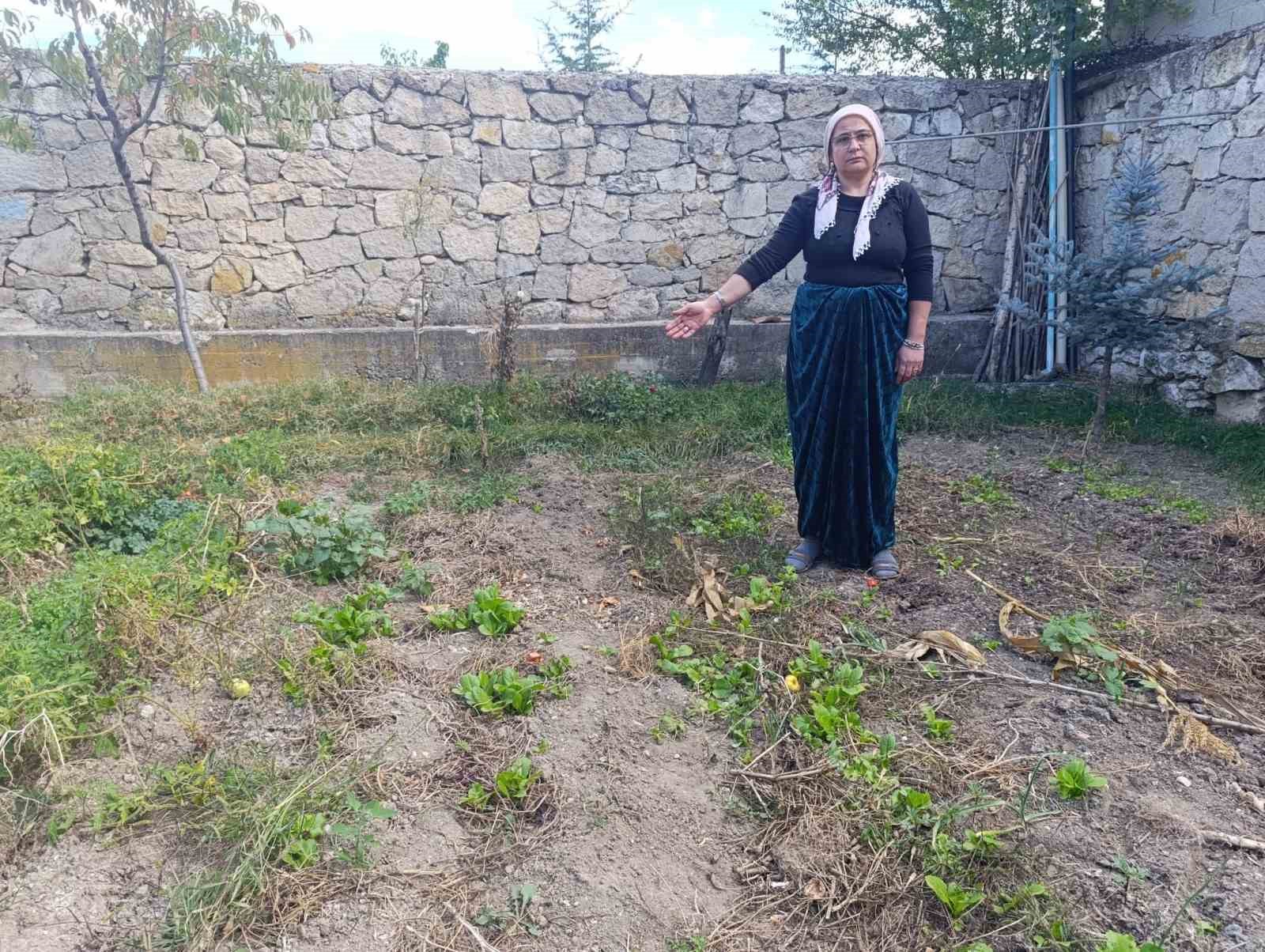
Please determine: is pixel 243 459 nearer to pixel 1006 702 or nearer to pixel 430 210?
pixel 430 210

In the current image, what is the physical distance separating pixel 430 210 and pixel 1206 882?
21.6 ft

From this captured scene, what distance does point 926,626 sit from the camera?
316 cm

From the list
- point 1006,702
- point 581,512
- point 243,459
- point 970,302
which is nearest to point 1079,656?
point 1006,702

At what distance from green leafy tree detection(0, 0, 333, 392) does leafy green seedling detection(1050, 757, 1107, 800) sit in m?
6.13

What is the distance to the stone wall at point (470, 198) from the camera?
6.57 m

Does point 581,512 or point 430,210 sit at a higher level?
point 430,210

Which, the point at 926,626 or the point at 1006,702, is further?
the point at 926,626

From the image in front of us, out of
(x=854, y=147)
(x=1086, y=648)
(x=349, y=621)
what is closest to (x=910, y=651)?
(x=1086, y=648)

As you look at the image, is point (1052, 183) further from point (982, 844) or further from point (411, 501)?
point (982, 844)

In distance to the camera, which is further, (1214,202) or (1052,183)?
(1052,183)

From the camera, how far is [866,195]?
3268 mm

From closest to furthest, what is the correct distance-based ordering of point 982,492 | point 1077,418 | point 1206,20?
point 982,492 → point 1077,418 → point 1206,20

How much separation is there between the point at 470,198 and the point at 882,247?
4.58m

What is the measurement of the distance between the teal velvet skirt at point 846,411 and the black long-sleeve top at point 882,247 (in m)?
0.05
